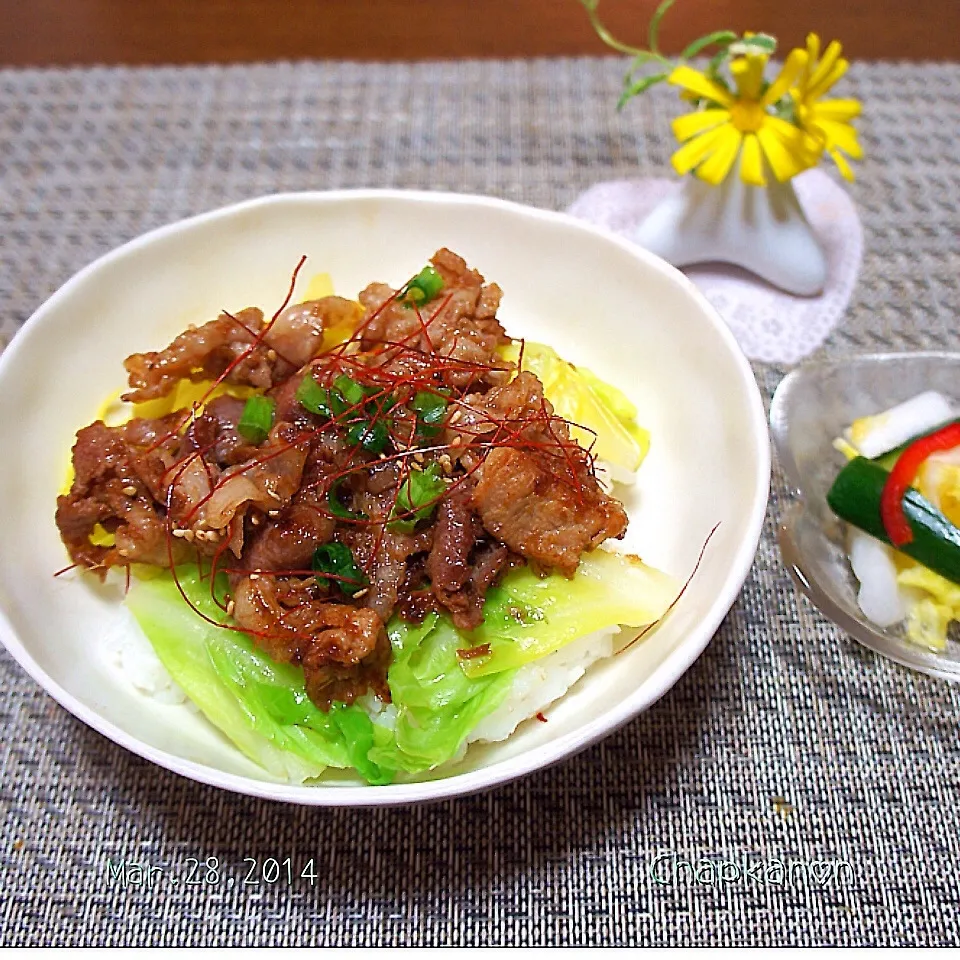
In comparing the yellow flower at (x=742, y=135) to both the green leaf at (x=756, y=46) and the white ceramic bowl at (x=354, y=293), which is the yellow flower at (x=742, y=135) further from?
the white ceramic bowl at (x=354, y=293)

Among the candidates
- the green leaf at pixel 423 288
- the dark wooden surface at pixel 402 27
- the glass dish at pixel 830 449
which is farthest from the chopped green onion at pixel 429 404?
the dark wooden surface at pixel 402 27

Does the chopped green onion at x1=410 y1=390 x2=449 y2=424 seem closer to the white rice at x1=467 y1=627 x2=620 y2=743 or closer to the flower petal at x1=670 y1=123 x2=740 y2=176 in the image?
the white rice at x1=467 y1=627 x2=620 y2=743

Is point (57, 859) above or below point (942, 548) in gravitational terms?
below

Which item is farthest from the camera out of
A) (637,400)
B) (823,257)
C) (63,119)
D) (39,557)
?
(63,119)

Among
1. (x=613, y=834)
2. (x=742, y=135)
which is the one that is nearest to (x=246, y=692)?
(x=613, y=834)

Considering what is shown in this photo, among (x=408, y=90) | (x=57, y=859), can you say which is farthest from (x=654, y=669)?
(x=408, y=90)

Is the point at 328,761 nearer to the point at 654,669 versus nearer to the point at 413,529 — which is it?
the point at 413,529
